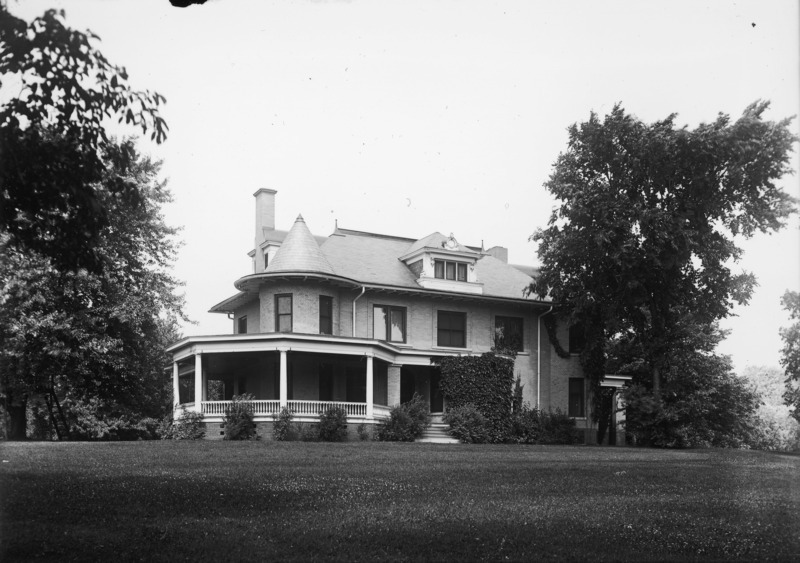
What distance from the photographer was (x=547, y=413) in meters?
38.0

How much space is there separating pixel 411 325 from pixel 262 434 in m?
9.12

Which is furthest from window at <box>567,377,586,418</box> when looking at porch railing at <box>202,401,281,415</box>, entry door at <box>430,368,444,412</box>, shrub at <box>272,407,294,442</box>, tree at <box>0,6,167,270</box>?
tree at <box>0,6,167,270</box>

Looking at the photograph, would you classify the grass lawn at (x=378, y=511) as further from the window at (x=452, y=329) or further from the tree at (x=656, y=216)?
the window at (x=452, y=329)

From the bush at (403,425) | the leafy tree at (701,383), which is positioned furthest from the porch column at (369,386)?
the leafy tree at (701,383)

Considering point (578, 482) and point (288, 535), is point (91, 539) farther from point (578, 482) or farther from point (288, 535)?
point (578, 482)

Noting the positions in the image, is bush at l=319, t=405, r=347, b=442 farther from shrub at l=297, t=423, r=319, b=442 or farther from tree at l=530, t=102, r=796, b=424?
tree at l=530, t=102, r=796, b=424

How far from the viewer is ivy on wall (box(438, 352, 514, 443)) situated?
35.5 meters

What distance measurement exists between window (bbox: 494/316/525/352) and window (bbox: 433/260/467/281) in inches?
103

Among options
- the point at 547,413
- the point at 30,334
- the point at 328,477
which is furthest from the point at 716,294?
the point at 30,334

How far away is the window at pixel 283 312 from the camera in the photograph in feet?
111

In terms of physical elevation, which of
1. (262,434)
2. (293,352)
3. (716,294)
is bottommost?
(262,434)

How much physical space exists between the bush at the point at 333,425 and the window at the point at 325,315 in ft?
15.4

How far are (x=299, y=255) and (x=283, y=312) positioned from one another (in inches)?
94.3

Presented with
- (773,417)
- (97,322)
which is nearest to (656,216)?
(97,322)
